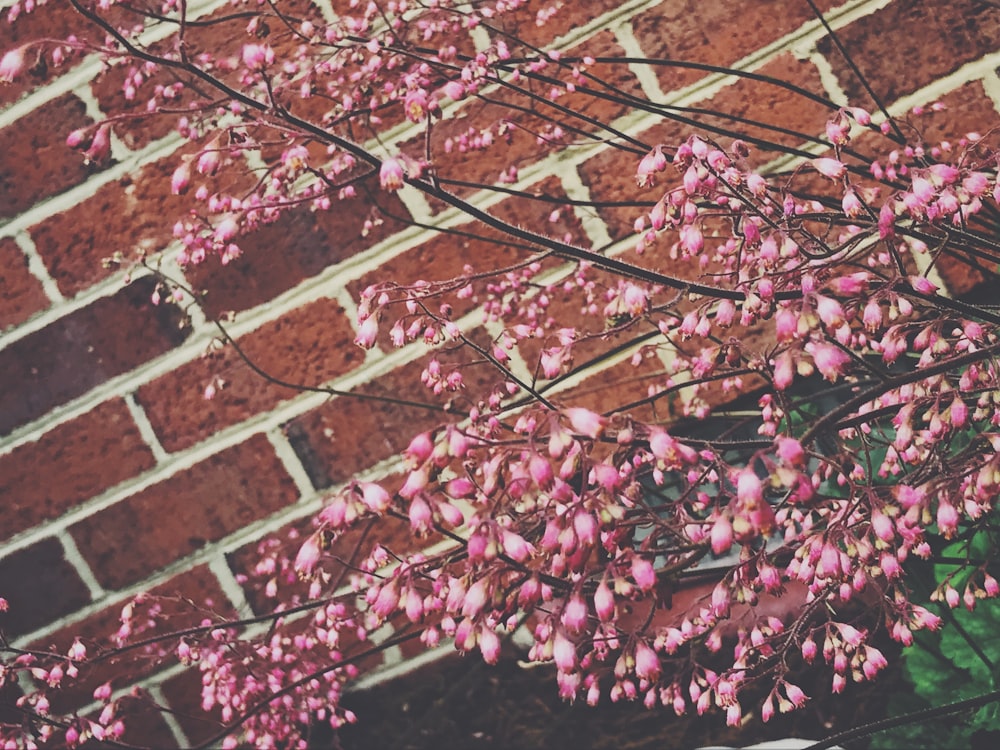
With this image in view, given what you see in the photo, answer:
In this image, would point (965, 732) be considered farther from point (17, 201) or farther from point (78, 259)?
point (17, 201)

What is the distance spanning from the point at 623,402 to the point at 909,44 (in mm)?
599

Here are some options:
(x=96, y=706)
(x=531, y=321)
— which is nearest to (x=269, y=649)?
(x=96, y=706)

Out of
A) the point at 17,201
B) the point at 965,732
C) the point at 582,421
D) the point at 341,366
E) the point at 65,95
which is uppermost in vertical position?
the point at 65,95

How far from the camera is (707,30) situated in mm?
1005

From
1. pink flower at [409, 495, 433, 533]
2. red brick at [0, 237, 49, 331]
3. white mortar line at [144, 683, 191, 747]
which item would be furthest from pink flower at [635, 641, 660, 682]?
red brick at [0, 237, 49, 331]

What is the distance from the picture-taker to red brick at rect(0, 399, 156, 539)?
3.65 feet

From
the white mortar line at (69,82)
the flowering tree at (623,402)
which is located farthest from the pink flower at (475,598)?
the white mortar line at (69,82)

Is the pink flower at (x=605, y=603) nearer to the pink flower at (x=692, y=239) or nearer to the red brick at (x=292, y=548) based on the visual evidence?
the pink flower at (x=692, y=239)

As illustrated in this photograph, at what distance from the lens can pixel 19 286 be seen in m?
1.11

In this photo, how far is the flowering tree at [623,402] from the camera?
0.49 m

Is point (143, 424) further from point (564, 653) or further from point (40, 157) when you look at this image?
point (564, 653)

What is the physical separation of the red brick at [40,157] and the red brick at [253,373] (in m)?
0.33

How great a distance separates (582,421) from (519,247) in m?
0.65

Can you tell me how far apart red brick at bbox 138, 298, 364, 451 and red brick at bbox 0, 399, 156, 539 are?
5cm
